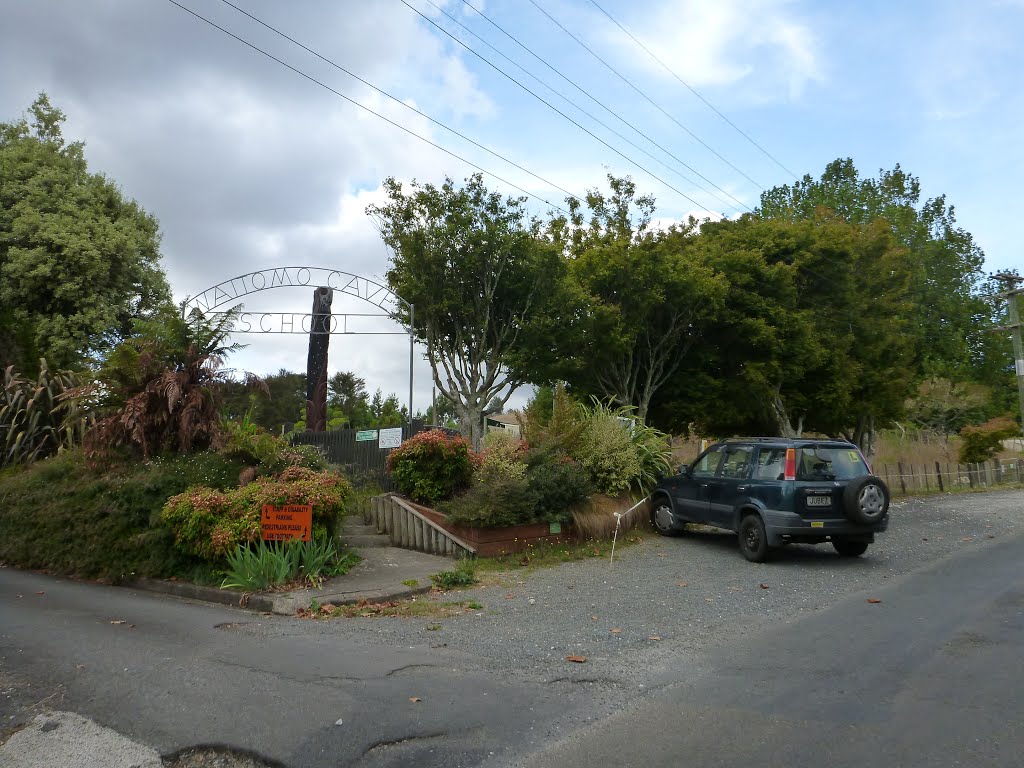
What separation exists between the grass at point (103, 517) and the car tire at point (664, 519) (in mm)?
7398

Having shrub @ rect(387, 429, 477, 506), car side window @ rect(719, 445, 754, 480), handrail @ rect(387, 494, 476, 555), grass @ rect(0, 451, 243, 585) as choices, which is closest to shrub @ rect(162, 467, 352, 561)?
grass @ rect(0, 451, 243, 585)

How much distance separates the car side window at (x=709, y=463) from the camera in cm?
1302

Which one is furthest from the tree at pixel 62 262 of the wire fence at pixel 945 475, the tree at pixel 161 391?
the wire fence at pixel 945 475

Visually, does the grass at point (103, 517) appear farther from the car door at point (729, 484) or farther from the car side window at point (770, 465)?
the car side window at point (770, 465)

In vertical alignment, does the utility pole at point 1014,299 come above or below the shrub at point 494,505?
above

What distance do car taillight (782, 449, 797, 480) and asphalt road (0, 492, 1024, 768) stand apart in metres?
1.97

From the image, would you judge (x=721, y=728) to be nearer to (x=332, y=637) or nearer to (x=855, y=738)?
(x=855, y=738)

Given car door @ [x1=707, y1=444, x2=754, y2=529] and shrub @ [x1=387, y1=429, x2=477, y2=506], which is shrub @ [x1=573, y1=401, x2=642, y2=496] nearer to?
car door @ [x1=707, y1=444, x2=754, y2=529]

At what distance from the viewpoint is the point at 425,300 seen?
57.8ft

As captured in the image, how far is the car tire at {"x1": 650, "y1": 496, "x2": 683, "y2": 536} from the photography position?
13.9 metres

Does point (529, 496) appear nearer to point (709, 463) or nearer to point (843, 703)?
point (709, 463)

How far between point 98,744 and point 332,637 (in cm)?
269

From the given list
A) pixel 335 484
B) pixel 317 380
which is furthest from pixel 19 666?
pixel 317 380

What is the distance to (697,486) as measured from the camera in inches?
522
